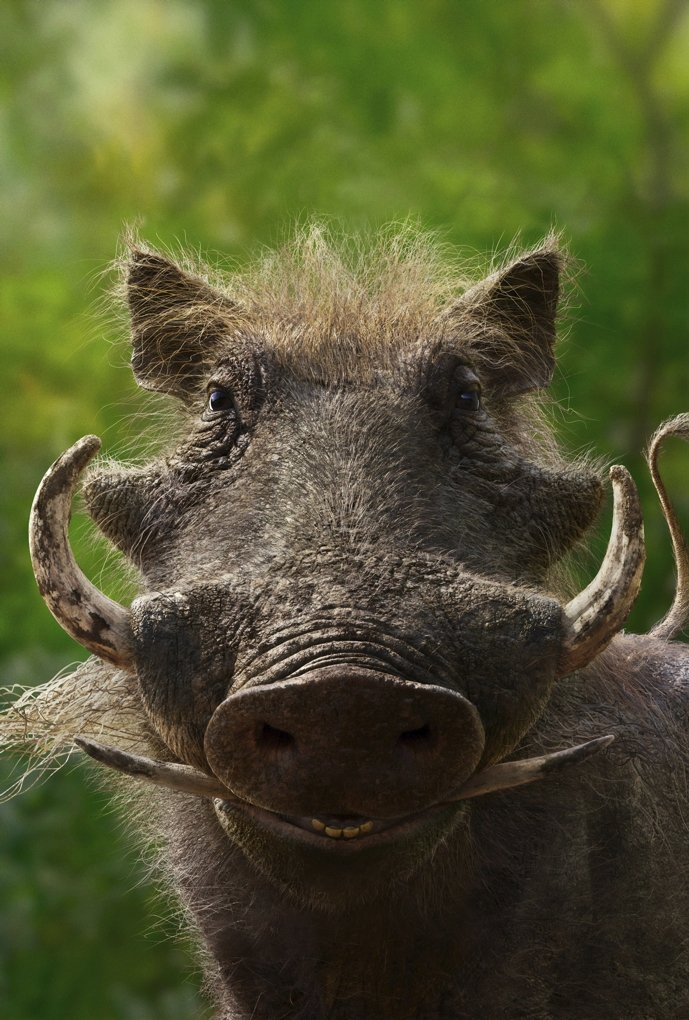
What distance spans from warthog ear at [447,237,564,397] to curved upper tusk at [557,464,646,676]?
65cm

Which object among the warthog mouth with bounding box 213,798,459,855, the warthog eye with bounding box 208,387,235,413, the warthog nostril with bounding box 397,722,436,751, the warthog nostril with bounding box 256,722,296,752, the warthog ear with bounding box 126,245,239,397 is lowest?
the warthog mouth with bounding box 213,798,459,855

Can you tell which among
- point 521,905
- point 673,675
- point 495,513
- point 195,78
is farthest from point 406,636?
point 195,78

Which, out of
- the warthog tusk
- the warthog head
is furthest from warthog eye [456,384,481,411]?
the warthog tusk

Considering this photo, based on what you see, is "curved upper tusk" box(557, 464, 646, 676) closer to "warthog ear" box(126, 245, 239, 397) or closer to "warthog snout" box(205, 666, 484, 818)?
"warthog snout" box(205, 666, 484, 818)

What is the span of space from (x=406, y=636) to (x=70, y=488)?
0.50 metres

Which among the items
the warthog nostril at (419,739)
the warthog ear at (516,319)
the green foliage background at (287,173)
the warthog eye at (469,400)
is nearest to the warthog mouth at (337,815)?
the warthog nostril at (419,739)

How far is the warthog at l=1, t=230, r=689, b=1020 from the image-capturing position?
61.9 inches

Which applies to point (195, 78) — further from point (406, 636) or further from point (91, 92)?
point (406, 636)

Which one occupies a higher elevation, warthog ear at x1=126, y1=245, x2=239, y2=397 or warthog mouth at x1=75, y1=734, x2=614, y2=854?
warthog ear at x1=126, y1=245, x2=239, y2=397

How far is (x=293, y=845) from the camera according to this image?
1.70 meters

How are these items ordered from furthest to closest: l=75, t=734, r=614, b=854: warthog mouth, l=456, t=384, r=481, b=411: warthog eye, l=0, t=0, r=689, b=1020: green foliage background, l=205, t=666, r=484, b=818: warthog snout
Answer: l=0, t=0, r=689, b=1020: green foliage background, l=456, t=384, r=481, b=411: warthog eye, l=75, t=734, r=614, b=854: warthog mouth, l=205, t=666, r=484, b=818: warthog snout

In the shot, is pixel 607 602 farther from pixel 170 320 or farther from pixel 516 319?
pixel 170 320

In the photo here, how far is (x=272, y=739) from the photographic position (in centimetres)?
155

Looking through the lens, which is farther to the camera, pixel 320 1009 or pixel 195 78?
pixel 195 78
